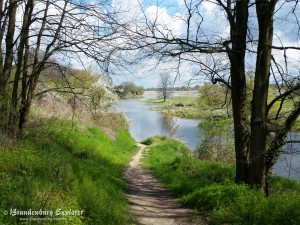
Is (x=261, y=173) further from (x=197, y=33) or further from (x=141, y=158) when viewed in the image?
(x=141, y=158)

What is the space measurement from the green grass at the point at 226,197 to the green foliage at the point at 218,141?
5.03 meters

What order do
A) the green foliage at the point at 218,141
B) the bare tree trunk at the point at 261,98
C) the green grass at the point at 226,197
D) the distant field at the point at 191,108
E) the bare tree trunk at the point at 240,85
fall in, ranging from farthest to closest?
the green foliage at the point at 218,141 → the distant field at the point at 191,108 → the bare tree trunk at the point at 240,85 → the bare tree trunk at the point at 261,98 → the green grass at the point at 226,197

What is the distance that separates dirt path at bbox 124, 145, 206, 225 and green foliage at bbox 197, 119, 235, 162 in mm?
6775

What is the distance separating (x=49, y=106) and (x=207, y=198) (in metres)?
13.9

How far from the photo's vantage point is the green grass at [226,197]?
244 inches

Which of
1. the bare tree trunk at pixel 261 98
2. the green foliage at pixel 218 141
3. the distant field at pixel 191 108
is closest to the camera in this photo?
the bare tree trunk at pixel 261 98

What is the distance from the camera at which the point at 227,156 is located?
20234mm

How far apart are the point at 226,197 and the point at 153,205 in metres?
2.35

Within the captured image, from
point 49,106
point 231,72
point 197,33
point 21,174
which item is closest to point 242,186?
point 231,72

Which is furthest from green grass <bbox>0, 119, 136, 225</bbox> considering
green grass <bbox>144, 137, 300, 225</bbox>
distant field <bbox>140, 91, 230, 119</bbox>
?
distant field <bbox>140, 91, 230, 119</bbox>

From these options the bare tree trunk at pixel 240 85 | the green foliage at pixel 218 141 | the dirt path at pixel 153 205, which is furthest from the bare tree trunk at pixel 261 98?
the green foliage at pixel 218 141

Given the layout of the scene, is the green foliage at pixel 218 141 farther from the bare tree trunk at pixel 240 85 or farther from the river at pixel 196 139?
the bare tree trunk at pixel 240 85

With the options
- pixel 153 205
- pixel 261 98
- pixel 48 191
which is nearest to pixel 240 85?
pixel 261 98

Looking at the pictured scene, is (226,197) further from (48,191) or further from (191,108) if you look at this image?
(191,108)
